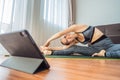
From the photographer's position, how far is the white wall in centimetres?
233

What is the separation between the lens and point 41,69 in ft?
1.85

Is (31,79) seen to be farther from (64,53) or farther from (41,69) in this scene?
(64,53)

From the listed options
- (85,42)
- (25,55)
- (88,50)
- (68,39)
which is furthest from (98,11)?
(25,55)

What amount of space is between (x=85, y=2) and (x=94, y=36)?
135 cm

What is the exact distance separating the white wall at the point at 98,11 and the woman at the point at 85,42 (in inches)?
37.3

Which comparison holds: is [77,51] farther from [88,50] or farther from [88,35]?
[88,35]

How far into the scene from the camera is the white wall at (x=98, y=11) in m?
2.33

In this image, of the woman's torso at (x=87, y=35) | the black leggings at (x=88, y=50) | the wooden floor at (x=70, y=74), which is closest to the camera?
the wooden floor at (x=70, y=74)

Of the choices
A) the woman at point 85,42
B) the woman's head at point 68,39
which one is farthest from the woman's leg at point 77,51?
the woman's head at point 68,39

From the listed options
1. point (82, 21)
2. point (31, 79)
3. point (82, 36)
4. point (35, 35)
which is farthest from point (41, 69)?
point (82, 21)

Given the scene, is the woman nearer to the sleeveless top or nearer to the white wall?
the sleeveless top

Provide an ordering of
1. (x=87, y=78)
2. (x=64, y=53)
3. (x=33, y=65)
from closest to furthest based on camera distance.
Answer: (x=87, y=78) → (x=33, y=65) → (x=64, y=53)

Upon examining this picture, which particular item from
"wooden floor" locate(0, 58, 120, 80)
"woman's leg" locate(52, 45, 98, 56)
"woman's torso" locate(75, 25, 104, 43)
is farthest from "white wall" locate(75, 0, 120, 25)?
"wooden floor" locate(0, 58, 120, 80)

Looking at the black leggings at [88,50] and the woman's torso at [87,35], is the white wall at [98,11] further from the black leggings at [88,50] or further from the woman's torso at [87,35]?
the black leggings at [88,50]
